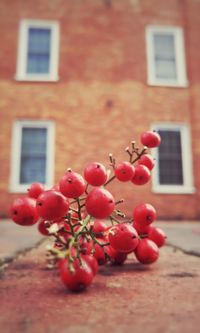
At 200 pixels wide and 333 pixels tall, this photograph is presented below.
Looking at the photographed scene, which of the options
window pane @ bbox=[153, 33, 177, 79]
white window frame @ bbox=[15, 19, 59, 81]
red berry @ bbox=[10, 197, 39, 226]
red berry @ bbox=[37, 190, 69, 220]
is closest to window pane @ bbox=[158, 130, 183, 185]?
window pane @ bbox=[153, 33, 177, 79]

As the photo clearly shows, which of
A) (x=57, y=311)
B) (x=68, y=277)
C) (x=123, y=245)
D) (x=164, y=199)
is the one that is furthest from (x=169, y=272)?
(x=164, y=199)

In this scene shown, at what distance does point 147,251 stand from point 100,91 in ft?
27.0

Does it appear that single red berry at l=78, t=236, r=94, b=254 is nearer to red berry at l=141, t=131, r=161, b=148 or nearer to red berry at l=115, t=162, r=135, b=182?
red berry at l=115, t=162, r=135, b=182

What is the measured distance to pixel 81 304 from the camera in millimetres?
1084

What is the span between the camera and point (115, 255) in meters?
1.85

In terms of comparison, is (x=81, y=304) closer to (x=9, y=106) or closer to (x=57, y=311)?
(x=57, y=311)

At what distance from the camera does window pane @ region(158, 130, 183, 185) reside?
952 cm

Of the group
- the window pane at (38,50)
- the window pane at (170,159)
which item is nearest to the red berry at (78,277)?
the window pane at (170,159)

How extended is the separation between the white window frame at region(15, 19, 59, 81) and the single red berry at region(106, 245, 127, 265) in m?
8.43

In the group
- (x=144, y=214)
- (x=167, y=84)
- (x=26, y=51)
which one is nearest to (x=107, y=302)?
(x=144, y=214)

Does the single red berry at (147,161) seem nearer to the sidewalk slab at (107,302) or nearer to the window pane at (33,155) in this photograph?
the sidewalk slab at (107,302)

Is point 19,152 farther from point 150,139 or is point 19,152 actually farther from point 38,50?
point 150,139

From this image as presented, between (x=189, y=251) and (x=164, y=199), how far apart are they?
673cm

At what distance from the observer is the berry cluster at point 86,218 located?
1275 millimetres
